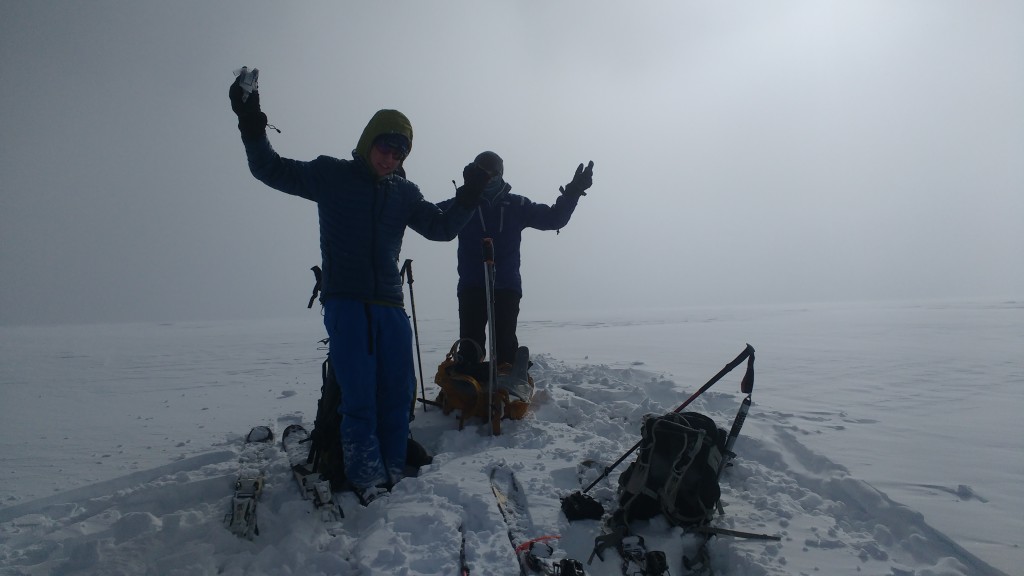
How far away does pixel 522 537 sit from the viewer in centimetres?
237

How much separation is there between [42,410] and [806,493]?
797 centimetres

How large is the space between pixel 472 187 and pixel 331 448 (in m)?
1.95

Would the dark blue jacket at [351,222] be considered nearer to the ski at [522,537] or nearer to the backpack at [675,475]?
the ski at [522,537]

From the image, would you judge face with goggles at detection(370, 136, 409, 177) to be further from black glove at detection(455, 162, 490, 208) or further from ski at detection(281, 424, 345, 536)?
ski at detection(281, 424, 345, 536)

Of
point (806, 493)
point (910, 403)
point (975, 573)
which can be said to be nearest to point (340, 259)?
point (806, 493)

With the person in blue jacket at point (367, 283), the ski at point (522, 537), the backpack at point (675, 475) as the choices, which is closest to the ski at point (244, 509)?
the person in blue jacket at point (367, 283)

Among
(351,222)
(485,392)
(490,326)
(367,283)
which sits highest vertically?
(351,222)

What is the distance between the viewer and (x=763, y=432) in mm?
4281

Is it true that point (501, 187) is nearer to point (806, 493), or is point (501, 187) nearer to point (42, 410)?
point (806, 493)

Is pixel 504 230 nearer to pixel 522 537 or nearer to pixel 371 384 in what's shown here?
pixel 371 384

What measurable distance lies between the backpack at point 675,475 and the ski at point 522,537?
0.51 meters

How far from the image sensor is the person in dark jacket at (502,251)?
15.7 feet

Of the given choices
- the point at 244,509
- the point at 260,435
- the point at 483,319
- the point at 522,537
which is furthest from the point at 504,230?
the point at 244,509

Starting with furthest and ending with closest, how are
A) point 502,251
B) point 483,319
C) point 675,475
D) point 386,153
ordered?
1. point 483,319
2. point 502,251
3. point 386,153
4. point 675,475
